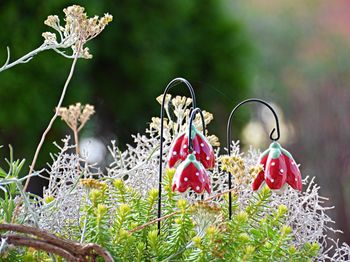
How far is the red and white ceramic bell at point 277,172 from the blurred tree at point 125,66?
5.72 ft

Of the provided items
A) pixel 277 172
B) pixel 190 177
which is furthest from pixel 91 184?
pixel 277 172

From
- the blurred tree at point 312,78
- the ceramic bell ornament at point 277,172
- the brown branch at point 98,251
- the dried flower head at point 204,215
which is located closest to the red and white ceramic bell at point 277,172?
the ceramic bell ornament at point 277,172

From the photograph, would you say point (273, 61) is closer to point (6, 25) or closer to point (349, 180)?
point (349, 180)

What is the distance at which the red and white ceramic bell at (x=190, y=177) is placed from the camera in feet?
2.80

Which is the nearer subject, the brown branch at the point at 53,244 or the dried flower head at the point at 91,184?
the brown branch at the point at 53,244

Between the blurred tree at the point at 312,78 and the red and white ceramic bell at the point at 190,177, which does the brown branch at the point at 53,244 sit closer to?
the red and white ceramic bell at the point at 190,177

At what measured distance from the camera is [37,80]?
2633 mm

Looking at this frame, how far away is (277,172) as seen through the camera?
90 centimetres

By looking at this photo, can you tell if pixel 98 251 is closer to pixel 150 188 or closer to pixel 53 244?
pixel 53 244

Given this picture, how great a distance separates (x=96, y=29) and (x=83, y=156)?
7.6 inches

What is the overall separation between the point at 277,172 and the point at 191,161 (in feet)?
0.37

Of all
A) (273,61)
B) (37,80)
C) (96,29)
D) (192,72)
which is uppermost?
(273,61)

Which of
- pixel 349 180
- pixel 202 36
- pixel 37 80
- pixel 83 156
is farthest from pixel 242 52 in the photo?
pixel 83 156

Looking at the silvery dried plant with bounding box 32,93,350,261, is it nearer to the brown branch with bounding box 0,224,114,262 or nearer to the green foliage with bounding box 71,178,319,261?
the green foliage with bounding box 71,178,319,261
